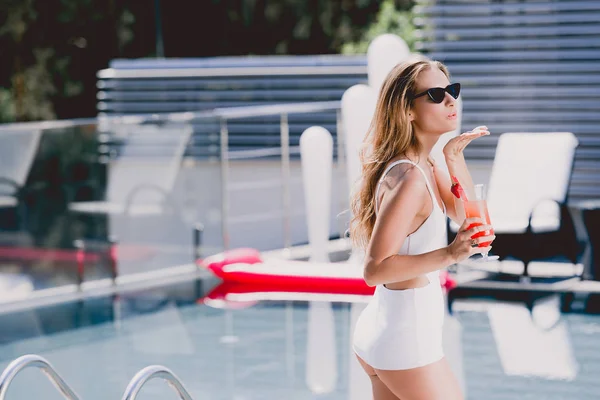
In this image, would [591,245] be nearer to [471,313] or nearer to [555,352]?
[471,313]

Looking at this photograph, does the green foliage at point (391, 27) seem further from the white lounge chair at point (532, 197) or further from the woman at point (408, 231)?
the woman at point (408, 231)

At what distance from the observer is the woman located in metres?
2.52

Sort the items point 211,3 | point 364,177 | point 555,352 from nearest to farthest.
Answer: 1. point 364,177
2. point 555,352
3. point 211,3

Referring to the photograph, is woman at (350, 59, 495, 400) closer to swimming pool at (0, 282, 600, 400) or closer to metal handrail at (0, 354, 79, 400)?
metal handrail at (0, 354, 79, 400)

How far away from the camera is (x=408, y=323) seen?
2586 millimetres

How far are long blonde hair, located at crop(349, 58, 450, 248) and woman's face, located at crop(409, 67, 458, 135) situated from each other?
15 mm

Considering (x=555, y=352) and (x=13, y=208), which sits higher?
(x=13, y=208)

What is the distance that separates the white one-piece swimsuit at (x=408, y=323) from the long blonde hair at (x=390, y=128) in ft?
0.17

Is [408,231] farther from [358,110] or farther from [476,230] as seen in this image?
[358,110]

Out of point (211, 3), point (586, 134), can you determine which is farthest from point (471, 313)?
point (211, 3)

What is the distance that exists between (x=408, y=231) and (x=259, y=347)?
387cm

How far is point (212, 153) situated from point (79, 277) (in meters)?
1.54

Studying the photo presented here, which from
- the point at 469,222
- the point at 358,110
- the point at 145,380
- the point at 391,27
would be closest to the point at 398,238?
the point at 469,222

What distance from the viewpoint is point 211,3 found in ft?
61.6
